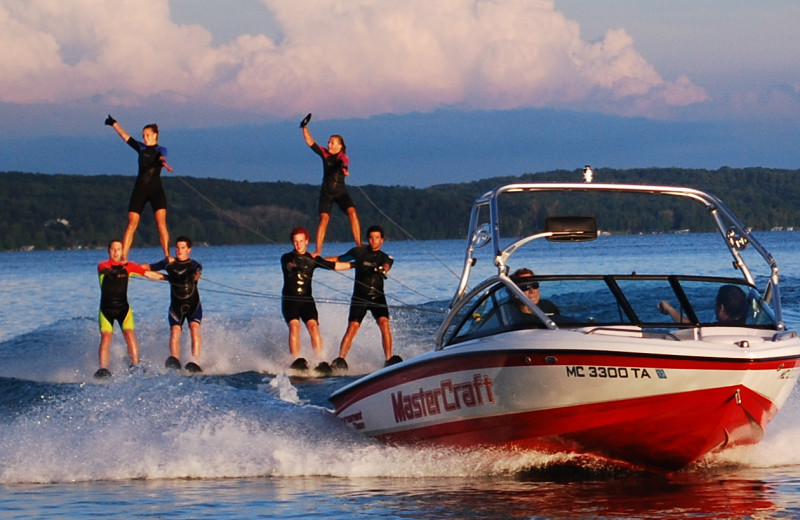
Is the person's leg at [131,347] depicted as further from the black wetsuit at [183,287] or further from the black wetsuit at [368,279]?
the black wetsuit at [368,279]

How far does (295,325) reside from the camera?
1488 centimetres

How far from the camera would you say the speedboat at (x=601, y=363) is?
27.3 feet

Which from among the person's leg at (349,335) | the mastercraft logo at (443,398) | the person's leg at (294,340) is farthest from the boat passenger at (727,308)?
the person's leg at (294,340)

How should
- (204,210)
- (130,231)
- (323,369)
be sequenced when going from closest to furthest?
1. (130,231)
2. (323,369)
3. (204,210)

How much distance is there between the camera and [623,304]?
8.95 m

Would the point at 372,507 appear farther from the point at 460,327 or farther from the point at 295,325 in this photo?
the point at 295,325

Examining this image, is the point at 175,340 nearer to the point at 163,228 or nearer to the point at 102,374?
the point at 102,374

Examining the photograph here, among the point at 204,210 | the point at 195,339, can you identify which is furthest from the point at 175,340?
the point at 204,210

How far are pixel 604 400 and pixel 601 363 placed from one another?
11.6 inches

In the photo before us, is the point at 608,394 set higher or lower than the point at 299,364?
higher

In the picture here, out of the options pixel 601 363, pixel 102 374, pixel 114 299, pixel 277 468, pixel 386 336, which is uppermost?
pixel 114 299

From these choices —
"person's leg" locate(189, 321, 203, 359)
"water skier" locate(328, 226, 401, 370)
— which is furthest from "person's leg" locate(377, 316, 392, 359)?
"person's leg" locate(189, 321, 203, 359)

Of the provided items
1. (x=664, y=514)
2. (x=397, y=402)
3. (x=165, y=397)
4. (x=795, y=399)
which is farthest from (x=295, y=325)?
(x=664, y=514)

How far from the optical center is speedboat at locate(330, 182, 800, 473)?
832 cm
